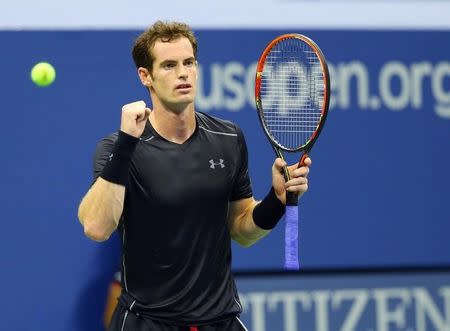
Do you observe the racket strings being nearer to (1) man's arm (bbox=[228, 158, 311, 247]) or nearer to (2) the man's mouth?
(1) man's arm (bbox=[228, 158, 311, 247])

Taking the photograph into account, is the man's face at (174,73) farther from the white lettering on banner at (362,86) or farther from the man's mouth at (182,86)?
the white lettering on banner at (362,86)

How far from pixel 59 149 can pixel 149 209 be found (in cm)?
131

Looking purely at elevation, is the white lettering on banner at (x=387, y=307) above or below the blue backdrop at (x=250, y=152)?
below

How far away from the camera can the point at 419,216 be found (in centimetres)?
462

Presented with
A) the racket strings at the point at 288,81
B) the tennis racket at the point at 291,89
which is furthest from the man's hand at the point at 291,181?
the racket strings at the point at 288,81

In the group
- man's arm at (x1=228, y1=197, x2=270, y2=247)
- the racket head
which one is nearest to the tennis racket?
the racket head

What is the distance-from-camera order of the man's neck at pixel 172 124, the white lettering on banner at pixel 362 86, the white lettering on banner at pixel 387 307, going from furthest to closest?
the white lettering on banner at pixel 387 307 < the white lettering on banner at pixel 362 86 < the man's neck at pixel 172 124

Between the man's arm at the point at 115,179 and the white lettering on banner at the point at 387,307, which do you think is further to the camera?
the white lettering on banner at the point at 387,307

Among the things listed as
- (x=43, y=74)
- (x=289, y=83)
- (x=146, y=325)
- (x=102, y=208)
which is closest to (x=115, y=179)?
(x=102, y=208)

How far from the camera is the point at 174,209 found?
116 inches

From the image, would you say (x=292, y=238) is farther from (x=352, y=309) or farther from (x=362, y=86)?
(x=362, y=86)

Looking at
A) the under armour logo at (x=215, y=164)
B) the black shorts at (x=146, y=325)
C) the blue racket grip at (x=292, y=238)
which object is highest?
the under armour logo at (x=215, y=164)

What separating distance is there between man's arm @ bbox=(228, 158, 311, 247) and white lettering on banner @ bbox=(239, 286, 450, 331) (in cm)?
115

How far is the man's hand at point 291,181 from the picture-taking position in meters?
2.91
